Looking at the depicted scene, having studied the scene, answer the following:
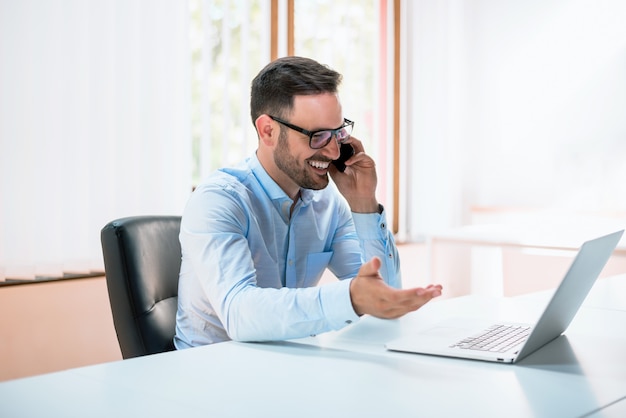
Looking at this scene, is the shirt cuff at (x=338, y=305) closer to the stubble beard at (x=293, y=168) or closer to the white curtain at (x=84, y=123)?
the stubble beard at (x=293, y=168)

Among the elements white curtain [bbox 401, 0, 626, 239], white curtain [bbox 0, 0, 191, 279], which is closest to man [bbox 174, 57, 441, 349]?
white curtain [bbox 0, 0, 191, 279]

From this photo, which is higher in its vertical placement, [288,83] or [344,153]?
[288,83]

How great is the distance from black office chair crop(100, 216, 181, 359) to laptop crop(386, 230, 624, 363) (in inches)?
23.7

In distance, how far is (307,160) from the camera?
1.80m

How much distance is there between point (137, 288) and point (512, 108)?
11.9ft

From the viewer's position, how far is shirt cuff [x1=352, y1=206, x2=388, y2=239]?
6.40ft

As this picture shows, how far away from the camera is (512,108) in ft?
15.6

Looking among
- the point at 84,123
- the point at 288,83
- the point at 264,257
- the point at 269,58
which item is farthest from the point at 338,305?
the point at 269,58

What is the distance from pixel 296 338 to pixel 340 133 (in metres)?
0.63

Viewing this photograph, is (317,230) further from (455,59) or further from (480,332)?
(455,59)

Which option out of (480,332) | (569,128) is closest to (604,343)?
(480,332)

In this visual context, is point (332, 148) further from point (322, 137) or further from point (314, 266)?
point (314, 266)

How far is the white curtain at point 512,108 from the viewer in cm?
439

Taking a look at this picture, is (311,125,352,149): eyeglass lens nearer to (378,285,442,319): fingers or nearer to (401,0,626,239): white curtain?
(378,285,442,319): fingers
